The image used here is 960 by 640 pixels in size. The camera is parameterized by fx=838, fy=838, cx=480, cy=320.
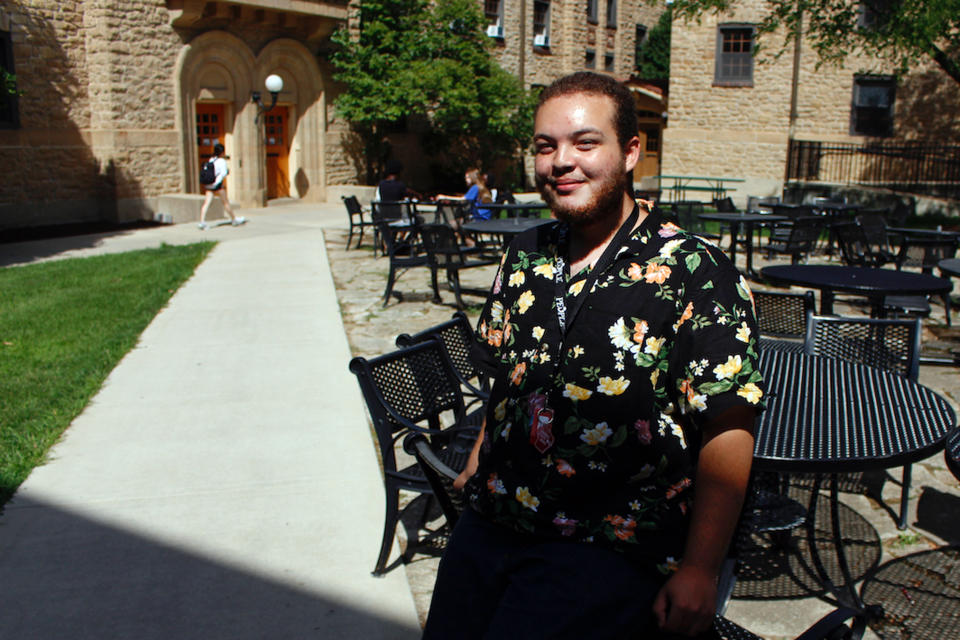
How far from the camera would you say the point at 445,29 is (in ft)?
74.2

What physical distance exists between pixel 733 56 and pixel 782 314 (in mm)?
22702

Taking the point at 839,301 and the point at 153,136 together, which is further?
the point at 153,136

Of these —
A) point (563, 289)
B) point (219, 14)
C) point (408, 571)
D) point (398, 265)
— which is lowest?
point (408, 571)

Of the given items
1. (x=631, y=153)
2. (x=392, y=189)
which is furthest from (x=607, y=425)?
(x=392, y=189)

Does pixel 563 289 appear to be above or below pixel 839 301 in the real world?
above

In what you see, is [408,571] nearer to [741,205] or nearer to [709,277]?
[709,277]

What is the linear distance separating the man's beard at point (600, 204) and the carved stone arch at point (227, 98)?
61.3 feet

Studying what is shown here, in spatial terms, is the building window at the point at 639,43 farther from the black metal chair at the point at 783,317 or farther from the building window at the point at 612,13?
the black metal chair at the point at 783,317

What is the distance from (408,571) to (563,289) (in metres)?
1.88

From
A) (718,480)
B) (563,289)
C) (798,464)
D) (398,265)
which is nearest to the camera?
(718,480)

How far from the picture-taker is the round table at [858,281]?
5090 mm

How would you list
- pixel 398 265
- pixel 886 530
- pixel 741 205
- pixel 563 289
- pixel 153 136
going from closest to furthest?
pixel 563 289
pixel 886 530
pixel 398 265
pixel 153 136
pixel 741 205

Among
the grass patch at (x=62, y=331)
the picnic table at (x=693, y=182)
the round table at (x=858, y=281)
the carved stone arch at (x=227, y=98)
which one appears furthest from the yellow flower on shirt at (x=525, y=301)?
the picnic table at (x=693, y=182)

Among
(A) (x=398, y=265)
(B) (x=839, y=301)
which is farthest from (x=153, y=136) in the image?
(B) (x=839, y=301)
